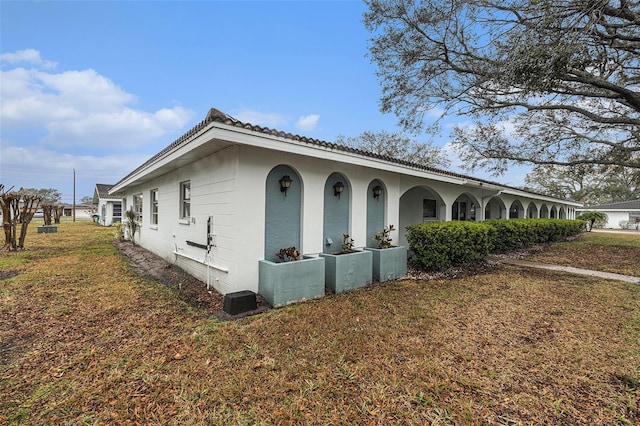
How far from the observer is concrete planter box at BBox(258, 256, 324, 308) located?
494 centimetres

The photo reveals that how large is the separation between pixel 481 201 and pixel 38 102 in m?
27.8

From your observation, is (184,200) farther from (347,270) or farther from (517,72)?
(517,72)

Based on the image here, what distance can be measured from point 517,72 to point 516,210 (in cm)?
1688

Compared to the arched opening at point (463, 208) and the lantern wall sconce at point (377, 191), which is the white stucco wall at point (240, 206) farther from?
the arched opening at point (463, 208)

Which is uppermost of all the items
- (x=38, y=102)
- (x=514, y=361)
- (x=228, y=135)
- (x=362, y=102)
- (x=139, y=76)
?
(x=38, y=102)

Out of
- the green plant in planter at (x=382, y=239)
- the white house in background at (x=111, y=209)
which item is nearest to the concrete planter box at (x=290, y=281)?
the green plant in planter at (x=382, y=239)

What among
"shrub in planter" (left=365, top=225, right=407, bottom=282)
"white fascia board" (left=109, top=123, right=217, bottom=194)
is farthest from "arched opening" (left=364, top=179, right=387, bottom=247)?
"white fascia board" (left=109, top=123, right=217, bottom=194)

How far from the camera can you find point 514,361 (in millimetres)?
3363

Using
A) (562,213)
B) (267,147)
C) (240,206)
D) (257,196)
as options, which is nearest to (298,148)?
(267,147)

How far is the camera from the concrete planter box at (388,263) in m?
6.93

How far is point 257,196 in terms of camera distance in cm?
533

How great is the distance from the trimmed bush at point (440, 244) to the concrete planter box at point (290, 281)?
367cm

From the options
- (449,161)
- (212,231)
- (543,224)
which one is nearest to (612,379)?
(212,231)

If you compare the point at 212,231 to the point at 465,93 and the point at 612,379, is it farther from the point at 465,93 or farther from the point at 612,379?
the point at 465,93
